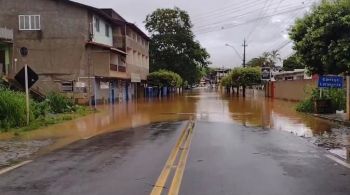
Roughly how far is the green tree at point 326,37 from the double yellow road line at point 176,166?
8.07m

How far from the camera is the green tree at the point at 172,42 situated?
90.1 m

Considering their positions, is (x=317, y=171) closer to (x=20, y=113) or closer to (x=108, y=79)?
(x=20, y=113)

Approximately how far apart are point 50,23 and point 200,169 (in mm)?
38227

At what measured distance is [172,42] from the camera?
8950cm

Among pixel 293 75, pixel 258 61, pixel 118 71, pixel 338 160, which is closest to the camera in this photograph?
pixel 338 160

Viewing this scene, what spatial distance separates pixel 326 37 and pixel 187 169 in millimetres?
13871

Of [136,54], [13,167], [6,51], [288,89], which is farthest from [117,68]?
[13,167]

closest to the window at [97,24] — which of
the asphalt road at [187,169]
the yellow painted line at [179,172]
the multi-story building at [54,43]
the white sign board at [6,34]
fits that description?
the multi-story building at [54,43]

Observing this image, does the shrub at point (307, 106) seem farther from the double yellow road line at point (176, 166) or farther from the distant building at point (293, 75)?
the distant building at point (293, 75)

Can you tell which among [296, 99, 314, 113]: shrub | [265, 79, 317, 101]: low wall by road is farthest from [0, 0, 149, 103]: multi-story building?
[296, 99, 314, 113]: shrub

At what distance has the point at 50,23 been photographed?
152ft

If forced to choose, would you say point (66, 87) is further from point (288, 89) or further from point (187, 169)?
point (187, 169)

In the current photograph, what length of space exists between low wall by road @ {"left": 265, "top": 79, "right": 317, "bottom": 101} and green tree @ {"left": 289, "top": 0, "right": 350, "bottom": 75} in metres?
16.4

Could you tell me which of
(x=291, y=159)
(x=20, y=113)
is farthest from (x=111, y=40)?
(x=291, y=159)
